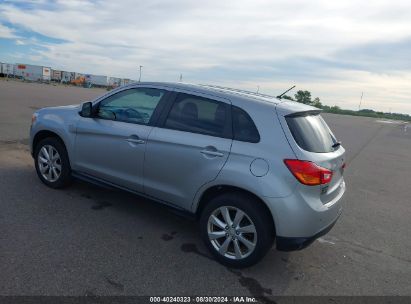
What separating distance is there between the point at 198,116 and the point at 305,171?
131cm

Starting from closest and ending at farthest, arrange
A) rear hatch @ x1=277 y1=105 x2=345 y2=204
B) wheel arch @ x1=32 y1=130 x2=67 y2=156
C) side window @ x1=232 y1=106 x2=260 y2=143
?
1. rear hatch @ x1=277 y1=105 x2=345 y2=204
2. side window @ x1=232 y1=106 x2=260 y2=143
3. wheel arch @ x1=32 y1=130 x2=67 y2=156

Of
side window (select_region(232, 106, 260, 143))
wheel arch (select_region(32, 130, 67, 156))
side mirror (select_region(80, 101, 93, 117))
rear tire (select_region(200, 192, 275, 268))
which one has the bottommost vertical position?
rear tire (select_region(200, 192, 275, 268))

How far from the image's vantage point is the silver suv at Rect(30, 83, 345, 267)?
3580 mm

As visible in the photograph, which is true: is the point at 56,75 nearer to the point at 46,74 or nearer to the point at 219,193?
the point at 46,74

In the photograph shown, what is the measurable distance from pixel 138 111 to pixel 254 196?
6.05ft

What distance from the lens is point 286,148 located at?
11.8 ft

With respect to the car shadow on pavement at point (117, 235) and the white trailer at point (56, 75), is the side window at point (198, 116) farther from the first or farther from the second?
the white trailer at point (56, 75)

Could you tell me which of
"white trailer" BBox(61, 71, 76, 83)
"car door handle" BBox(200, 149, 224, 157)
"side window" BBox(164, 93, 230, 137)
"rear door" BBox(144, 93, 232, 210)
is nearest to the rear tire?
"rear door" BBox(144, 93, 232, 210)

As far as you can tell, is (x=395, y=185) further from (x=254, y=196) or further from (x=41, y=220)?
(x=41, y=220)

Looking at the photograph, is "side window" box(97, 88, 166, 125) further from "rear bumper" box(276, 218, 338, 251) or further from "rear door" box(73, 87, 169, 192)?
"rear bumper" box(276, 218, 338, 251)

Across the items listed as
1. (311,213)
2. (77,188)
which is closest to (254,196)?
(311,213)

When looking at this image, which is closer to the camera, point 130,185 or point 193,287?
point 193,287

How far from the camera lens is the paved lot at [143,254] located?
3350 millimetres

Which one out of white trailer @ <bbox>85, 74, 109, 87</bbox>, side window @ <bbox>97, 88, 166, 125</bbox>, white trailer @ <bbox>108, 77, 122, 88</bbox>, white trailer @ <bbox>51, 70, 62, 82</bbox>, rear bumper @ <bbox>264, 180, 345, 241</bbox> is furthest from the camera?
white trailer @ <bbox>108, 77, 122, 88</bbox>
